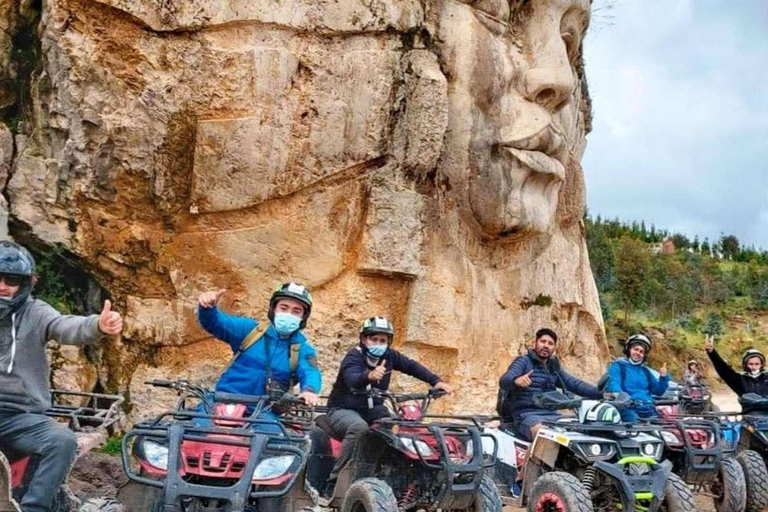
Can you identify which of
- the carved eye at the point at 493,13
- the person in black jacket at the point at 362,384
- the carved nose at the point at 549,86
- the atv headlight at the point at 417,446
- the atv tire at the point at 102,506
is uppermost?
the carved eye at the point at 493,13

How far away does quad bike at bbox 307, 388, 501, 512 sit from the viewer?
620 cm

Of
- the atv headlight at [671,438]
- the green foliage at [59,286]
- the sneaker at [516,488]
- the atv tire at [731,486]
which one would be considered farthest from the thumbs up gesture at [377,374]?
the green foliage at [59,286]

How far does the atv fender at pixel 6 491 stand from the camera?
4512 millimetres

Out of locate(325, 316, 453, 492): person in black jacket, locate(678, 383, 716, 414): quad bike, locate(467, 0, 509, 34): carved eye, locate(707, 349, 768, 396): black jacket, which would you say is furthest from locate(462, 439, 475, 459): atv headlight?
locate(467, 0, 509, 34): carved eye

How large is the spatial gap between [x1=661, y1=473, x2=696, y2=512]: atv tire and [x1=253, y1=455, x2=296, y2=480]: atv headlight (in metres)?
3.31

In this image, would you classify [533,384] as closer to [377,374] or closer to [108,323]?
[377,374]

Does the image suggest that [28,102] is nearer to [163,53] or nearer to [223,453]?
[163,53]

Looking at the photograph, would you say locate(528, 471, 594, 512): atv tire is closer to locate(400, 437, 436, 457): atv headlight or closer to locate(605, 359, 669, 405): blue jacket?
locate(400, 437, 436, 457): atv headlight

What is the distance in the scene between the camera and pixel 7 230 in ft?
34.2

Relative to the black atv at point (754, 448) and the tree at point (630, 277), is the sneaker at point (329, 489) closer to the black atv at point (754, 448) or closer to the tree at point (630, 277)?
the black atv at point (754, 448)

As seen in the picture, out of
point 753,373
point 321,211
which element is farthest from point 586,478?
point 321,211

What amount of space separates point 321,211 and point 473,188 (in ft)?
7.05

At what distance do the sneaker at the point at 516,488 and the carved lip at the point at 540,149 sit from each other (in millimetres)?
5111

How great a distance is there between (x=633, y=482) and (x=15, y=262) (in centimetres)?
448
